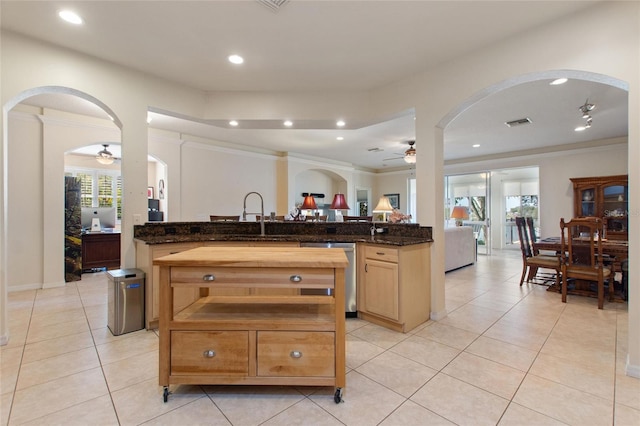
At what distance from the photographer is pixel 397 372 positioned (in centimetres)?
206

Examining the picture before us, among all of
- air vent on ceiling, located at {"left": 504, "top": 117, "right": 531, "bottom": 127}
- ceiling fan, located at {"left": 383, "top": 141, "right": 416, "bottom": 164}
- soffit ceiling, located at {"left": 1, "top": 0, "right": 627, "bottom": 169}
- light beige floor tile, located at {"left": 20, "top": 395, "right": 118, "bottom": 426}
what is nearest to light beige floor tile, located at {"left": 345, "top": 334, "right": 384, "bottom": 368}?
light beige floor tile, located at {"left": 20, "top": 395, "right": 118, "bottom": 426}

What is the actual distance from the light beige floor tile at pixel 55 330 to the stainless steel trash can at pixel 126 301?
11.9 inches

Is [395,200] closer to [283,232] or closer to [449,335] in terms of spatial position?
[283,232]

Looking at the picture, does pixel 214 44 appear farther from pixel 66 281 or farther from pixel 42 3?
pixel 66 281

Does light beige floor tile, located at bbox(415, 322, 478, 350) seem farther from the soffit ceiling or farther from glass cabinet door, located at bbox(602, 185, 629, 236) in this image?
glass cabinet door, located at bbox(602, 185, 629, 236)

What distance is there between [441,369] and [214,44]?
11.0ft

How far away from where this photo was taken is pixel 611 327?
2.82 metres

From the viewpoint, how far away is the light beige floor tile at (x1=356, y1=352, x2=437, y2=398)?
1893mm

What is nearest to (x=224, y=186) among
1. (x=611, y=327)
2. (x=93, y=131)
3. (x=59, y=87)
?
(x=93, y=131)

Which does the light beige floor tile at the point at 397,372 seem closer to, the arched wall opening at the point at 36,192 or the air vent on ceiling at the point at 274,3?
the air vent on ceiling at the point at 274,3

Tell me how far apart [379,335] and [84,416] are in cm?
218

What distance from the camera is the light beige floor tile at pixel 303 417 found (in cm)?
155

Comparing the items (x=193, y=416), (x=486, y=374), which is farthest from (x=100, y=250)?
(x=486, y=374)

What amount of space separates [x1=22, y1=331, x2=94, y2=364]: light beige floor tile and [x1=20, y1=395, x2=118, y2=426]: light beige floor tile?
928mm
